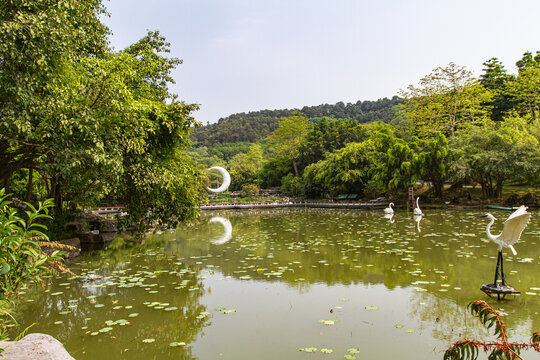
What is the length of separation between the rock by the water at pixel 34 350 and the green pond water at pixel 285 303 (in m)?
0.82

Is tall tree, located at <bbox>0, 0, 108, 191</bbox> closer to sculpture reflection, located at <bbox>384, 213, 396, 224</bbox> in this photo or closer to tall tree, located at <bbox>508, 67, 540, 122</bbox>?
sculpture reflection, located at <bbox>384, 213, 396, 224</bbox>

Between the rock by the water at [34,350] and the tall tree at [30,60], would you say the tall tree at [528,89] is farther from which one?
the rock by the water at [34,350]

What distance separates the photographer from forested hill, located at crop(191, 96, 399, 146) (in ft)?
252

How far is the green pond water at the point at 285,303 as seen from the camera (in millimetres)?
3254

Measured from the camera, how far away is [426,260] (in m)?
6.50

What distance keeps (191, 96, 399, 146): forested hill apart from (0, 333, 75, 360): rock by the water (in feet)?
223

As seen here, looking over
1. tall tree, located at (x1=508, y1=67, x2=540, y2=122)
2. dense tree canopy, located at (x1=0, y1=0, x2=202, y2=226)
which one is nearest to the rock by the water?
dense tree canopy, located at (x1=0, y1=0, x2=202, y2=226)

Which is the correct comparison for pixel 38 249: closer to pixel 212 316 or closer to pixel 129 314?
pixel 129 314

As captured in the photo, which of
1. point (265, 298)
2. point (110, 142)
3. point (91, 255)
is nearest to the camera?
point (265, 298)

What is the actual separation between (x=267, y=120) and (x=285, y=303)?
3449 inches

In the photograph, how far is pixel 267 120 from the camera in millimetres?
90250

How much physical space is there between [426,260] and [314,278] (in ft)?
8.14

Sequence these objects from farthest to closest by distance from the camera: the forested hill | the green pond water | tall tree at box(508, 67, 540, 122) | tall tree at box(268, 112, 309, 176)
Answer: the forested hill → tall tree at box(268, 112, 309, 176) → tall tree at box(508, 67, 540, 122) → the green pond water

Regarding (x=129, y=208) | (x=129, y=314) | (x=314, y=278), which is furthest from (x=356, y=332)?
(x=129, y=208)
